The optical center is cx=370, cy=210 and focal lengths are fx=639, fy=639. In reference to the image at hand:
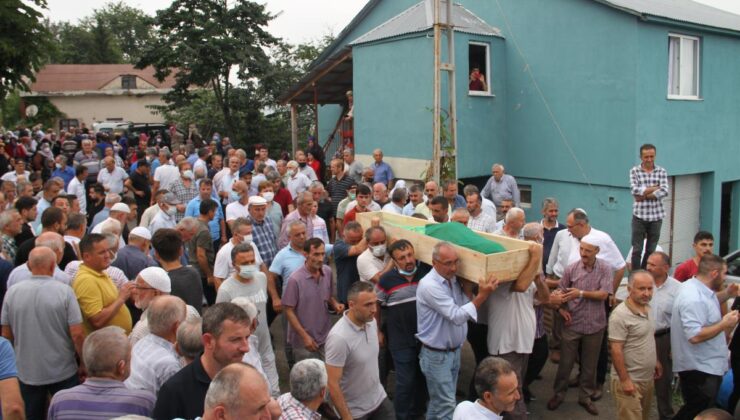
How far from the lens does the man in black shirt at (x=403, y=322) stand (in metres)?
6.23

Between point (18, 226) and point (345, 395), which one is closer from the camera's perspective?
point (345, 395)

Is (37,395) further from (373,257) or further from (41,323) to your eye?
(373,257)

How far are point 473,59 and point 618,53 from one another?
3.55 meters

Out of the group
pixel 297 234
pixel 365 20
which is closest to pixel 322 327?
pixel 297 234

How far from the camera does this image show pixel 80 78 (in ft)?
169

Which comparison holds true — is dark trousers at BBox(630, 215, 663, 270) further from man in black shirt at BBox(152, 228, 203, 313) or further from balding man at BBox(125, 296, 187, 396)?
balding man at BBox(125, 296, 187, 396)

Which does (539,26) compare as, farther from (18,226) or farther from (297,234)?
(18,226)

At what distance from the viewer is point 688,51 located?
47.9 ft

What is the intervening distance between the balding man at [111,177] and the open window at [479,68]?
7.99 meters

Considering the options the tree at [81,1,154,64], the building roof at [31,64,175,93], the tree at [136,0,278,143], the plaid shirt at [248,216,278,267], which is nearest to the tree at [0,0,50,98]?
the tree at [136,0,278,143]

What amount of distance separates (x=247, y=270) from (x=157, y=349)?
1606 mm

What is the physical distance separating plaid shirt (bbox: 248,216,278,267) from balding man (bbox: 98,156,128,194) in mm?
5541

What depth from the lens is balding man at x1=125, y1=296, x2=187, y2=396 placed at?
432 centimetres

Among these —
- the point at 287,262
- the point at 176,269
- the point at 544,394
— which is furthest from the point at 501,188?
the point at 176,269
